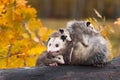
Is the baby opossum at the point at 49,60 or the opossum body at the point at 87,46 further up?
the opossum body at the point at 87,46

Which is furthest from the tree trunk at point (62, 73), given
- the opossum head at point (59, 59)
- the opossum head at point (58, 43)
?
the opossum head at point (58, 43)

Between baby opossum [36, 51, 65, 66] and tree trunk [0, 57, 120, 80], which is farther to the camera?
baby opossum [36, 51, 65, 66]

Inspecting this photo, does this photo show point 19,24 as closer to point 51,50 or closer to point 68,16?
point 51,50

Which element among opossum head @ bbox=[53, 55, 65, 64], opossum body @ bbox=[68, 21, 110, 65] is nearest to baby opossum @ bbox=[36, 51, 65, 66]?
opossum head @ bbox=[53, 55, 65, 64]

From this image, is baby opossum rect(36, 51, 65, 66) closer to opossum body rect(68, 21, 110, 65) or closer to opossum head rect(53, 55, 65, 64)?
opossum head rect(53, 55, 65, 64)

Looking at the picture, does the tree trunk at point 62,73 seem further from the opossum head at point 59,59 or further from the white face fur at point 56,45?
the white face fur at point 56,45

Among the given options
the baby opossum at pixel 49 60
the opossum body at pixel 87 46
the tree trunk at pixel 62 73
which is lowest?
the tree trunk at pixel 62 73

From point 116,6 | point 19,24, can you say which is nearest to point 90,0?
point 116,6

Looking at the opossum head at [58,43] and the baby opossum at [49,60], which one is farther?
the baby opossum at [49,60]

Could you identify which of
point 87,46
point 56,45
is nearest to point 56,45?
point 56,45
